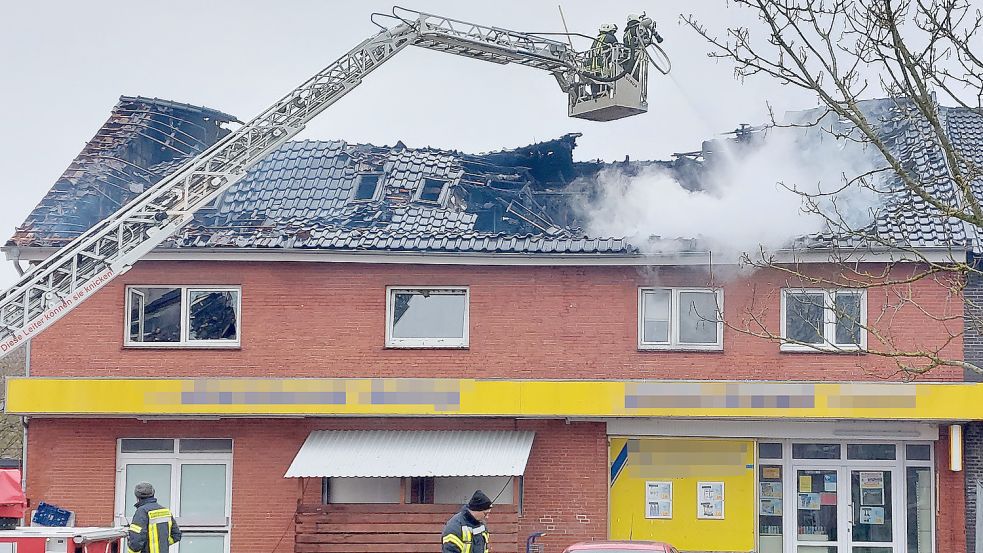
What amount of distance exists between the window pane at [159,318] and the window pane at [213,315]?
0.77ft

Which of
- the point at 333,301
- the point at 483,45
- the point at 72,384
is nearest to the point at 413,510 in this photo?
the point at 333,301

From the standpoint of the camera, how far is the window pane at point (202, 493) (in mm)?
20891

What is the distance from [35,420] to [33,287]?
4.34 m

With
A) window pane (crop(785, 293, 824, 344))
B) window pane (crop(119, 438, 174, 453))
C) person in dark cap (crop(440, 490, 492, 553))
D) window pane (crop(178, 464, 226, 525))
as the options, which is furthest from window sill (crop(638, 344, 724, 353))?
person in dark cap (crop(440, 490, 492, 553))

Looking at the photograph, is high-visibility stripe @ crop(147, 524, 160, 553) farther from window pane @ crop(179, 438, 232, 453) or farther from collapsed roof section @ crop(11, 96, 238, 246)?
collapsed roof section @ crop(11, 96, 238, 246)

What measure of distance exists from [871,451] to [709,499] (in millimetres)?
2446

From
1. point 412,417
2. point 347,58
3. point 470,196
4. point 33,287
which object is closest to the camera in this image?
point 33,287

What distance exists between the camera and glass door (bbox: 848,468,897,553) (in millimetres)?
20609

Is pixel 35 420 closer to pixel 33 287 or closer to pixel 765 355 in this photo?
pixel 33 287

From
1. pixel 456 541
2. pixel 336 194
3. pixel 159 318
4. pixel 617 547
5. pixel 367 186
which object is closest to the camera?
pixel 456 541

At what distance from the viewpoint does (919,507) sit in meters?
20.5

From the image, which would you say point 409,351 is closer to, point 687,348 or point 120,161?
point 687,348

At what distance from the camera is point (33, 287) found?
17.3 meters

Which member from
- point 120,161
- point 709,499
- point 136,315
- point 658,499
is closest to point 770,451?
point 709,499
